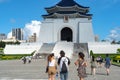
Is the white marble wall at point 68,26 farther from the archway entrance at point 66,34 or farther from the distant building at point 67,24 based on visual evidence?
the archway entrance at point 66,34

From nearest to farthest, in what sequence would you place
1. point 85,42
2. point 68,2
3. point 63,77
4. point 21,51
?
point 63,77 < point 21,51 < point 85,42 < point 68,2

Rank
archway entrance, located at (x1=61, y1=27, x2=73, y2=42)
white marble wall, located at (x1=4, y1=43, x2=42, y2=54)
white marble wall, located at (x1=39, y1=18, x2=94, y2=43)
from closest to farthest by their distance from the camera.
→ 1. white marble wall, located at (x1=4, y1=43, x2=42, y2=54)
2. white marble wall, located at (x1=39, y1=18, x2=94, y2=43)
3. archway entrance, located at (x1=61, y1=27, x2=73, y2=42)

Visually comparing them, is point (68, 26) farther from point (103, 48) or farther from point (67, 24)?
point (103, 48)

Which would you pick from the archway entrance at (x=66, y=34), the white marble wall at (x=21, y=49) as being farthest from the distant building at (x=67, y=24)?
the white marble wall at (x=21, y=49)

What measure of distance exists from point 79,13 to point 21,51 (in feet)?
50.0

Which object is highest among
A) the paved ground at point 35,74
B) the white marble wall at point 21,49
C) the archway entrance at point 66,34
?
the archway entrance at point 66,34

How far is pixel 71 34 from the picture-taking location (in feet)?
213

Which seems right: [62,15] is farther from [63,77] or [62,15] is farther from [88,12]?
[63,77]

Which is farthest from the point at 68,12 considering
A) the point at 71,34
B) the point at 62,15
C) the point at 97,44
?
the point at 97,44

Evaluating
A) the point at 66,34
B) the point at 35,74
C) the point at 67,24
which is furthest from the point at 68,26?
the point at 35,74

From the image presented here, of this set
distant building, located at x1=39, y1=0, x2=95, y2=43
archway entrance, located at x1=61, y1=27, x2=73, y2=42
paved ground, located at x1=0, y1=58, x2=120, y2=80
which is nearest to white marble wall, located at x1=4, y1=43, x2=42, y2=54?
distant building, located at x1=39, y1=0, x2=95, y2=43

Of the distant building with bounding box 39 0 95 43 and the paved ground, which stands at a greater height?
the distant building with bounding box 39 0 95 43

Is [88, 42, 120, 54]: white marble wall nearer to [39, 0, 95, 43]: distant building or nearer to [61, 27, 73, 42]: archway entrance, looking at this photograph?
[39, 0, 95, 43]: distant building

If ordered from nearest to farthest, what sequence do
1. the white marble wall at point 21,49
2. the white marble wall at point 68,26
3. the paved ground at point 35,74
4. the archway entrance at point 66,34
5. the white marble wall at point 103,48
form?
the paved ground at point 35,74 < the white marble wall at point 103,48 < the white marble wall at point 21,49 < the white marble wall at point 68,26 < the archway entrance at point 66,34
